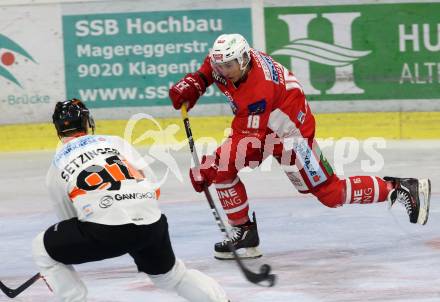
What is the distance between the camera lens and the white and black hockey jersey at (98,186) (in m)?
3.66

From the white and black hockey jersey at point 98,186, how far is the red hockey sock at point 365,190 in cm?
192

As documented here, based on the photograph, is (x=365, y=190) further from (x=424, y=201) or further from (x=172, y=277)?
(x=172, y=277)

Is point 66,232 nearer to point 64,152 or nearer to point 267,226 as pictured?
point 64,152

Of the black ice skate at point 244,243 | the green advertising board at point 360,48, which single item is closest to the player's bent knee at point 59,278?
the black ice skate at point 244,243

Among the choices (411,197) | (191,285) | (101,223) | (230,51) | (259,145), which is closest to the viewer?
(101,223)

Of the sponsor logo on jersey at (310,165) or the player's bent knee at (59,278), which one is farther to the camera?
the sponsor logo on jersey at (310,165)

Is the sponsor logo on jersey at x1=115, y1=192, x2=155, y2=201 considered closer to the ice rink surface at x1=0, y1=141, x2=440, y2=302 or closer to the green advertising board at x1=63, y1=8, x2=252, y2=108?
the ice rink surface at x1=0, y1=141, x2=440, y2=302

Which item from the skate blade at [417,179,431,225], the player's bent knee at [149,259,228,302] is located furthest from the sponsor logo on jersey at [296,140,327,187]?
the player's bent knee at [149,259,228,302]

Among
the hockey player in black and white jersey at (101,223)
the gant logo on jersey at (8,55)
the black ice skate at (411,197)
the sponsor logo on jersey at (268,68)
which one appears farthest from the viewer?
the gant logo on jersey at (8,55)

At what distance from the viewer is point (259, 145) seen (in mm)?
5344

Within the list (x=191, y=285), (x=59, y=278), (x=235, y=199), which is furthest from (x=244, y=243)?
(x=59, y=278)

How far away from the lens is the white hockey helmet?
5168 mm

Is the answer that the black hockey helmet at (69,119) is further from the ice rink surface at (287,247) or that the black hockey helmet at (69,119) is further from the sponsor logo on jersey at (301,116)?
the sponsor logo on jersey at (301,116)

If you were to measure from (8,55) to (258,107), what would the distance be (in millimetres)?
5012
